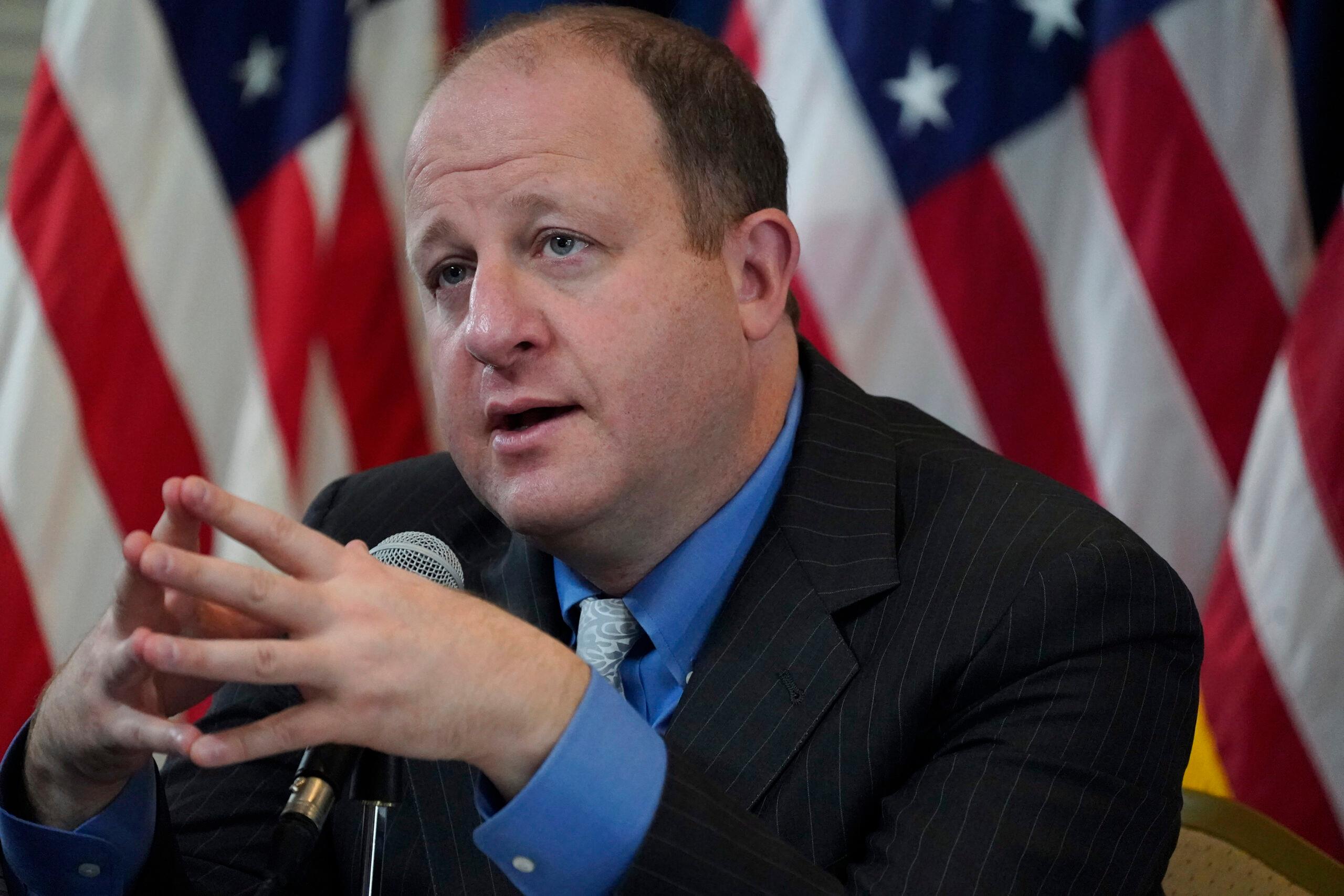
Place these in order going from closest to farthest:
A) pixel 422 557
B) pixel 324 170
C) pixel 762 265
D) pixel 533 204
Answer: pixel 422 557
pixel 533 204
pixel 762 265
pixel 324 170

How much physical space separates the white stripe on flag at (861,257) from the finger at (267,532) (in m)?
2.04

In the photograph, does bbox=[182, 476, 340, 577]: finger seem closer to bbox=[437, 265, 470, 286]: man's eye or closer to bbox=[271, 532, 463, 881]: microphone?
bbox=[271, 532, 463, 881]: microphone

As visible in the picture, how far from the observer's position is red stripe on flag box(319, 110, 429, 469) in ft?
11.1

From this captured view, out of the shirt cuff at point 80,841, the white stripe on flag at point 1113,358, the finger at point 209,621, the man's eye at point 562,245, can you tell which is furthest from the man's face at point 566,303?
the white stripe on flag at point 1113,358

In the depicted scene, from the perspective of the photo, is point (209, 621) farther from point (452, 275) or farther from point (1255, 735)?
point (1255, 735)

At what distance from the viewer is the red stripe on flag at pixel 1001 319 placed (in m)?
3.02

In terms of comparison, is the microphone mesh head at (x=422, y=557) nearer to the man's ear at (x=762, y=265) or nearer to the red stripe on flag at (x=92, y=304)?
the man's ear at (x=762, y=265)

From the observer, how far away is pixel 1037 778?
1.54 m

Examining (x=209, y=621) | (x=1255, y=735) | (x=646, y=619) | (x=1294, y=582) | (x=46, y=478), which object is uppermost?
(x=209, y=621)

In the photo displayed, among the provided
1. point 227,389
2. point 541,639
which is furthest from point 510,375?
point 227,389

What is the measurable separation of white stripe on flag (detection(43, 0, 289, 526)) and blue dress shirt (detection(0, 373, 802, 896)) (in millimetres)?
1550

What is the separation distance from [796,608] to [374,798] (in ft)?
2.11

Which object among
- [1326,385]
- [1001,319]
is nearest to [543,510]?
[1001,319]

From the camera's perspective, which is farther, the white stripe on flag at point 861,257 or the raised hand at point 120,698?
the white stripe on flag at point 861,257
